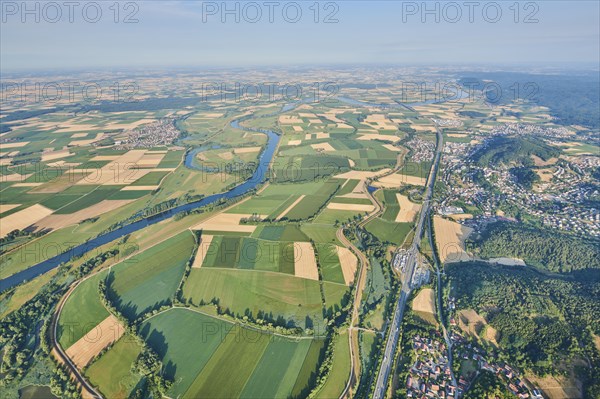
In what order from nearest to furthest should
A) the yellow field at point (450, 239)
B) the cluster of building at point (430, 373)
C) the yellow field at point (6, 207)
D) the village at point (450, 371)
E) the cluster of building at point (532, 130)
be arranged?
the cluster of building at point (430, 373) → the village at point (450, 371) → the yellow field at point (450, 239) → the yellow field at point (6, 207) → the cluster of building at point (532, 130)

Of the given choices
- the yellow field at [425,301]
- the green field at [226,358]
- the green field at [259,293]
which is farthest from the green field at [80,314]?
the yellow field at [425,301]

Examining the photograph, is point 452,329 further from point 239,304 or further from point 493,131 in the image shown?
point 493,131

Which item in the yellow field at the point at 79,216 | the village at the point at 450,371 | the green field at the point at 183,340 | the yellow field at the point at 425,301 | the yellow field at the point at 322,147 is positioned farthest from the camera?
the yellow field at the point at 322,147

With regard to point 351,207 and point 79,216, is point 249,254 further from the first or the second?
point 79,216

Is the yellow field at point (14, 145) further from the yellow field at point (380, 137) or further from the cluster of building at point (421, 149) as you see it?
the cluster of building at point (421, 149)

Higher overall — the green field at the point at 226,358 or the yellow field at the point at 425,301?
the yellow field at the point at 425,301

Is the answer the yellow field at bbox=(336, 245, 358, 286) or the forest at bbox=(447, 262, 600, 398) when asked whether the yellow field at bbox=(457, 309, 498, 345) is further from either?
the yellow field at bbox=(336, 245, 358, 286)

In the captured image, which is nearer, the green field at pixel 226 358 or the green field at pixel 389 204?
the green field at pixel 226 358
